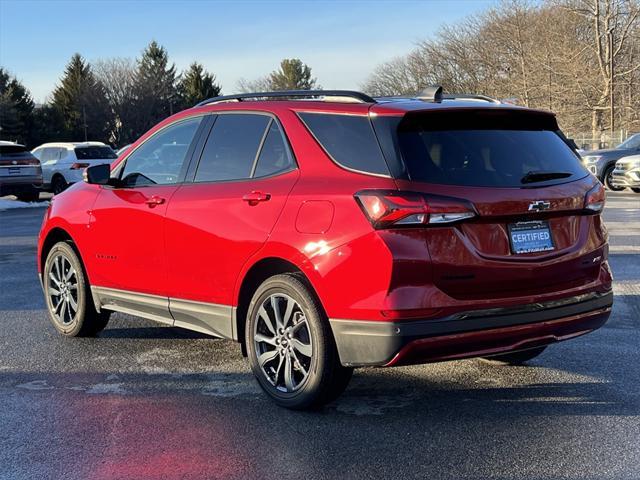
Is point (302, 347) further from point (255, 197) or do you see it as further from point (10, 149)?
point (10, 149)

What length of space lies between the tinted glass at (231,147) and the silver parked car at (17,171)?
60.6 ft

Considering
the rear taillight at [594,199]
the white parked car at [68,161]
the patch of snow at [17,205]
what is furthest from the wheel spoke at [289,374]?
the white parked car at [68,161]

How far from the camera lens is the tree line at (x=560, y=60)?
41.5 metres

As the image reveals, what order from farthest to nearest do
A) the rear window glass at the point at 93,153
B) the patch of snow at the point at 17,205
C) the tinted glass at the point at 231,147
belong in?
the rear window glass at the point at 93,153 < the patch of snow at the point at 17,205 < the tinted glass at the point at 231,147

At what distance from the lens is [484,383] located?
4.98 metres

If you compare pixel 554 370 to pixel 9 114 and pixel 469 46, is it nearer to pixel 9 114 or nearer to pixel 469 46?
pixel 469 46

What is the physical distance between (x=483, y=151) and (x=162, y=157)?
241cm

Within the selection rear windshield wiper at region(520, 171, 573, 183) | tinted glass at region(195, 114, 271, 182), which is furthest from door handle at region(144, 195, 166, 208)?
rear windshield wiper at region(520, 171, 573, 183)

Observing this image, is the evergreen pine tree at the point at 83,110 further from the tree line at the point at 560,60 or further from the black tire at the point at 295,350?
the black tire at the point at 295,350

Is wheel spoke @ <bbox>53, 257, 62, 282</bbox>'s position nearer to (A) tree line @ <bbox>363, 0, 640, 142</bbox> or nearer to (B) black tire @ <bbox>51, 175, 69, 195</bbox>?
(B) black tire @ <bbox>51, 175, 69, 195</bbox>

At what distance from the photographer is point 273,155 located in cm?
470

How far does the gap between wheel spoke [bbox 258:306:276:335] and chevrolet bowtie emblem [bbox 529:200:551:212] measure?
159cm

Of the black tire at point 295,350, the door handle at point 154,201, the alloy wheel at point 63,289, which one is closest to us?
the black tire at point 295,350

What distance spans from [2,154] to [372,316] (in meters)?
20.6
